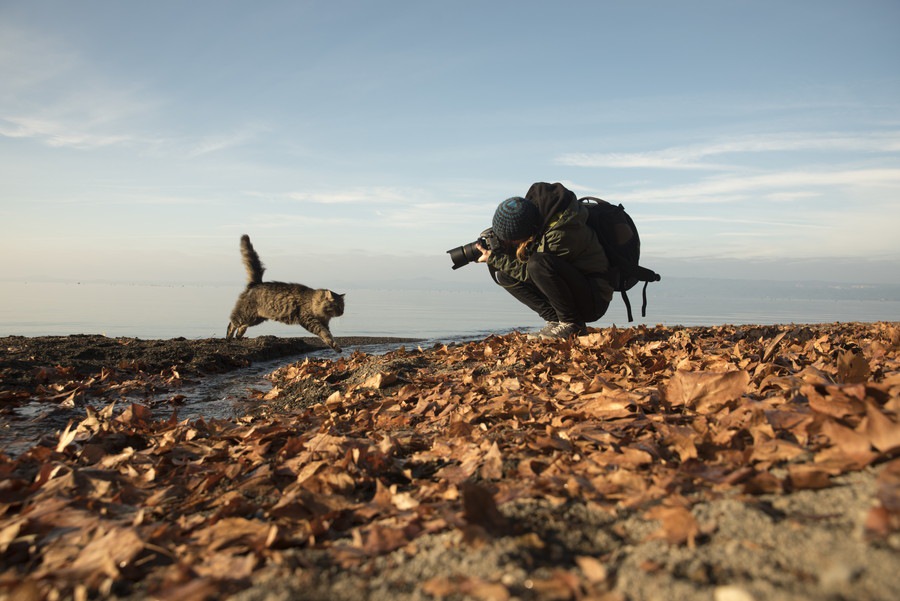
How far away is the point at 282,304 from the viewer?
9594 millimetres

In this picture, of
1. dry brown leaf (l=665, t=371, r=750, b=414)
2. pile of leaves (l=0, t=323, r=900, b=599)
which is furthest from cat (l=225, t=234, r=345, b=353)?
dry brown leaf (l=665, t=371, r=750, b=414)

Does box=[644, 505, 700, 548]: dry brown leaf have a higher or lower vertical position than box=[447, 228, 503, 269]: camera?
lower

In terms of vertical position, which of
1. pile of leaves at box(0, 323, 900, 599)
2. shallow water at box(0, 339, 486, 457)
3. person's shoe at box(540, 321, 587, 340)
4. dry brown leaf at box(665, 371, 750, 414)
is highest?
person's shoe at box(540, 321, 587, 340)

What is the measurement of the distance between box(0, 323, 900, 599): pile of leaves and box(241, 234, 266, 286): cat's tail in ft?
23.3

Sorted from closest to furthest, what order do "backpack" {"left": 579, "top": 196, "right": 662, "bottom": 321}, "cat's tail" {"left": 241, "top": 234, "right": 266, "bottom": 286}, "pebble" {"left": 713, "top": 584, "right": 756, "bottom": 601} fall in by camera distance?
"pebble" {"left": 713, "top": 584, "right": 756, "bottom": 601}, "backpack" {"left": 579, "top": 196, "right": 662, "bottom": 321}, "cat's tail" {"left": 241, "top": 234, "right": 266, "bottom": 286}

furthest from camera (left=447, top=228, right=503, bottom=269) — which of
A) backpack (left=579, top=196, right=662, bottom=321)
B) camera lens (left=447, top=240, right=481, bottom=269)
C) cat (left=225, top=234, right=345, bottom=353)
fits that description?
cat (left=225, top=234, right=345, bottom=353)

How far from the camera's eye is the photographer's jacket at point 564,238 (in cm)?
487

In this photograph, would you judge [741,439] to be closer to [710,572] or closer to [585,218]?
[710,572]

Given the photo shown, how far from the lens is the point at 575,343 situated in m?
4.45

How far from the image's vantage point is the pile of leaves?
128cm

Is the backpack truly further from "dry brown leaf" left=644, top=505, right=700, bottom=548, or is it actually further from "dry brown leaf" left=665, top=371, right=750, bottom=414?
"dry brown leaf" left=644, top=505, right=700, bottom=548

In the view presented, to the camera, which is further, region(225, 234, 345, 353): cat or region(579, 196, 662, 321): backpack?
region(225, 234, 345, 353): cat

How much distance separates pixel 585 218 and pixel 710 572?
14.0 feet

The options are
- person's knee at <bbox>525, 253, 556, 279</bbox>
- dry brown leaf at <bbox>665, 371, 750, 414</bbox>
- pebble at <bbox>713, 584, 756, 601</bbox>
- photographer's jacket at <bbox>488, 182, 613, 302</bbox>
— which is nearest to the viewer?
pebble at <bbox>713, 584, 756, 601</bbox>
